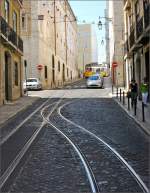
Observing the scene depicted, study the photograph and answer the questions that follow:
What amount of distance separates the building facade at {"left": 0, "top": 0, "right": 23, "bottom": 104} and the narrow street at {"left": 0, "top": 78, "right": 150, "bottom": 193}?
853 centimetres

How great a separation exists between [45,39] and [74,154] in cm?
4594

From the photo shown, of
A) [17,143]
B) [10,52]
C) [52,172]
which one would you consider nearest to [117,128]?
[17,143]

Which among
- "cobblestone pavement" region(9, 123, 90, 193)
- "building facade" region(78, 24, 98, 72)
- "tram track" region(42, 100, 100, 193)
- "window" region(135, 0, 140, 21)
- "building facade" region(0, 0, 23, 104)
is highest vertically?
"building facade" region(78, 24, 98, 72)

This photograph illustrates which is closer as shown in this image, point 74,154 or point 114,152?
point 74,154

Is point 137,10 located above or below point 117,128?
above

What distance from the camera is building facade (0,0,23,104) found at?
99.6ft

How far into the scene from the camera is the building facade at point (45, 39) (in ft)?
173

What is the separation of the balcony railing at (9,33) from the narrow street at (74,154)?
875 centimetres

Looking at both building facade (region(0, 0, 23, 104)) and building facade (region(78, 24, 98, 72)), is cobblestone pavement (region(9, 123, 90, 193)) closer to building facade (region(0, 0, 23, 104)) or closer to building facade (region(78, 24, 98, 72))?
building facade (region(0, 0, 23, 104))

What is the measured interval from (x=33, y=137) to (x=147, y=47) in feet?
48.5

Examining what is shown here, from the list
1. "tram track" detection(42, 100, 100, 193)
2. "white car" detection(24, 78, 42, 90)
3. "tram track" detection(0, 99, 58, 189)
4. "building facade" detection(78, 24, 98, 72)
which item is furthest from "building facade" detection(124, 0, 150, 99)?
"building facade" detection(78, 24, 98, 72)

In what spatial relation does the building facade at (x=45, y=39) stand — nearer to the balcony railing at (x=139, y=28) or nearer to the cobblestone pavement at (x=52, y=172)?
the balcony railing at (x=139, y=28)

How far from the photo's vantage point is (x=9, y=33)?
32.5 metres

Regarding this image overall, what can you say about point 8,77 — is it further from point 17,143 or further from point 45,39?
point 45,39
